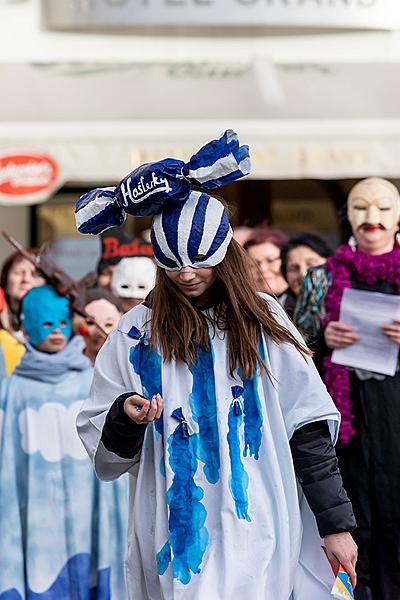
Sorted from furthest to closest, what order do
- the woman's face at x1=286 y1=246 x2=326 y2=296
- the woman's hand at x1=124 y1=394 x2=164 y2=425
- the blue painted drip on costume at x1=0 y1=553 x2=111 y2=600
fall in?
the woman's face at x1=286 y1=246 x2=326 y2=296 → the blue painted drip on costume at x1=0 y1=553 x2=111 y2=600 → the woman's hand at x1=124 y1=394 x2=164 y2=425

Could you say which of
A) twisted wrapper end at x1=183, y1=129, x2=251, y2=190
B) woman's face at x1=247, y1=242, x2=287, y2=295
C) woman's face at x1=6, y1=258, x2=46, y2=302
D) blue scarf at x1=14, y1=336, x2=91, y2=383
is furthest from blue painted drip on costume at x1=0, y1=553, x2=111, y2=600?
twisted wrapper end at x1=183, y1=129, x2=251, y2=190

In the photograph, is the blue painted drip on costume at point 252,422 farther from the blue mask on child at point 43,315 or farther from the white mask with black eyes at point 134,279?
the white mask with black eyes at point 134,279

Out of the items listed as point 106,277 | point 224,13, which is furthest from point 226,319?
point 224,13

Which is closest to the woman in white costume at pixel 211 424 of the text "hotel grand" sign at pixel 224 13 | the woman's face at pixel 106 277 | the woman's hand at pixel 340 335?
the woman's hand at pixel 340 335

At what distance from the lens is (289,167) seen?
10000 millimetres

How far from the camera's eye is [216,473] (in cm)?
393

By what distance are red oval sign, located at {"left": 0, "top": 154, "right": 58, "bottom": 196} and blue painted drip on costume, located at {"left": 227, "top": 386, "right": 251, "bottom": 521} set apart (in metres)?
6.25

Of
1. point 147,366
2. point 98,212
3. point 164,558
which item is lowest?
point 164,558

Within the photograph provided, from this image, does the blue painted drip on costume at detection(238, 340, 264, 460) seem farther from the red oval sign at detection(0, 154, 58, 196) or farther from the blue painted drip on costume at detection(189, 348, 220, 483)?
the red oval sign at detection(0, 154, 58, 196)

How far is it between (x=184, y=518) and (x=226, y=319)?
59 centimetres

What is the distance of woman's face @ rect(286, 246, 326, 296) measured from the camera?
7.83 meters

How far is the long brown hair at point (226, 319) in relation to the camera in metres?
4.01

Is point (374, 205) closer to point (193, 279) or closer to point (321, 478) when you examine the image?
point (193, 279)

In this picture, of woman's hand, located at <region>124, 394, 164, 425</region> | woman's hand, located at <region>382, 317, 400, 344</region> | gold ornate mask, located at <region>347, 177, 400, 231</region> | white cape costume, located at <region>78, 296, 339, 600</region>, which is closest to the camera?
woman's hand, located at <region>124, 394, 164, 425</region>
